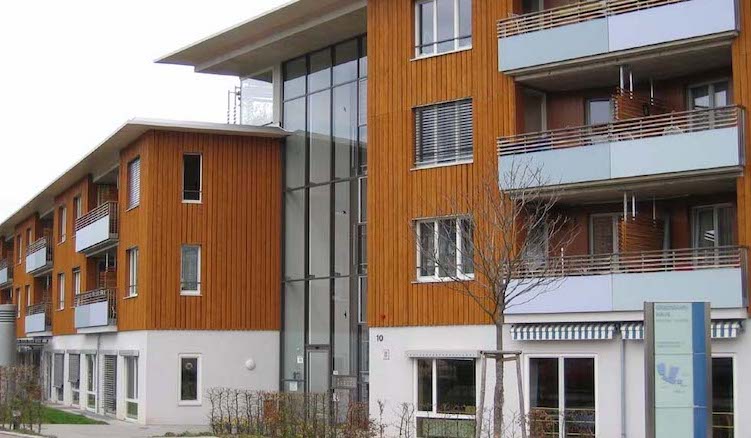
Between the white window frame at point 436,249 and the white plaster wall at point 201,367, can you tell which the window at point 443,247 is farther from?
the white plaster wall at point 201,367

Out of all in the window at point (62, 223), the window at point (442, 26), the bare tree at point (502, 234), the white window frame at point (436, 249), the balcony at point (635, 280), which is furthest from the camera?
the window at point (62, 223)

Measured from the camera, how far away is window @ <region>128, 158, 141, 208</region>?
35.9 m

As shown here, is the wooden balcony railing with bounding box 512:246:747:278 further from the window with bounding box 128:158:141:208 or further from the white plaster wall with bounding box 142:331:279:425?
the window with bounding box 128:158:141:208

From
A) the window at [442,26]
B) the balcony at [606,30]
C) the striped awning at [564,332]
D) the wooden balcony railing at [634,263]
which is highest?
the window at [442,26]

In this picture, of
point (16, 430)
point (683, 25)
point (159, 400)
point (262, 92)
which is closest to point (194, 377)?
point (159, 400)

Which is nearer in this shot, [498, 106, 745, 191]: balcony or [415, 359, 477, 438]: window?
[498, 106, 745, 191]: balcony

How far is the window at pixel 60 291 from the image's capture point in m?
Result: 48.6

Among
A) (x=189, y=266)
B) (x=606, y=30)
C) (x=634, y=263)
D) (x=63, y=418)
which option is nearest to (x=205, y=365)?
(x=189, y=266)

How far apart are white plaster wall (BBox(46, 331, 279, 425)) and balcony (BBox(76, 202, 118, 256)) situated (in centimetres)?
392

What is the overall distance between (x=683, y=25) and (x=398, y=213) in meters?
7.98

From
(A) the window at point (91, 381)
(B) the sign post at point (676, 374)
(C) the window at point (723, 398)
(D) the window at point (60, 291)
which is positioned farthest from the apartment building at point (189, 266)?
(B) the sign post at point (676, 374)

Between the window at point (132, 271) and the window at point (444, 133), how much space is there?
11941 millimetres

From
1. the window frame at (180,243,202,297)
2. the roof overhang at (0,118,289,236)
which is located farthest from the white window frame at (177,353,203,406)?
the roof overhang at (0,118,289,236)

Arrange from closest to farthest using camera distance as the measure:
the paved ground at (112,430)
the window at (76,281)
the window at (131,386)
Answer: the paved ground at (112,430)
the window at (131,386)
the window at (76,281)
